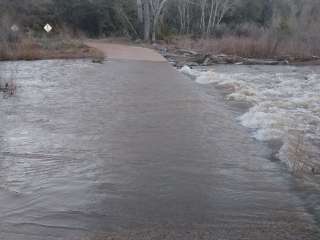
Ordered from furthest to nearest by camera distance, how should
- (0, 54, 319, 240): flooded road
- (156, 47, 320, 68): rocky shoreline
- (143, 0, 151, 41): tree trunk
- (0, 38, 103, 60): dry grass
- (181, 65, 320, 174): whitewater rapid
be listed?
(143, 0, 151, 41): tree trunk
(156, 47, 320, 68): rocky shoreline
(0, 38, 103, 60): dry grass
(181, 65, 320, 174): whitewater rapid
(0, 54, 319, 240): flooded road

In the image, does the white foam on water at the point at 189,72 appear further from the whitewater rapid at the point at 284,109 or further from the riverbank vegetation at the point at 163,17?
the riverbank vegetation at the point at 163,17

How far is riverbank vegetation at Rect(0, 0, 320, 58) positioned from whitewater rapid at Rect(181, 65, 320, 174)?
18.1 metres

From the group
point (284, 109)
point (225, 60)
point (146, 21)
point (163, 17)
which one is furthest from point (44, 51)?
point (163, 17)

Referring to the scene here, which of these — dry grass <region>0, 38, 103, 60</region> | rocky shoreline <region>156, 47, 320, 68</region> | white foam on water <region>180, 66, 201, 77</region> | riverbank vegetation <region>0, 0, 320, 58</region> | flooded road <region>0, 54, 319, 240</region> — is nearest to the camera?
flooded road <region>0, 54, 319, 240</region>

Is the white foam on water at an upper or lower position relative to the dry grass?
lower

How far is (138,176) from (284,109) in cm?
725

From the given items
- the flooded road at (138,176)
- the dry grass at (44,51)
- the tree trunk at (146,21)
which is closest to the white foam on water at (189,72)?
the dry grass at (44,51)

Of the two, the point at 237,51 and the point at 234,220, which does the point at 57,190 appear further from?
the point at 237,51

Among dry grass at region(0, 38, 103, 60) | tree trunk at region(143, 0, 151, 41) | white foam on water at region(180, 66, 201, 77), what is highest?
tree trunk at region(143, 0, 151, 41)

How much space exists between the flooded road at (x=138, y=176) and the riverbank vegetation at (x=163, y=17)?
28.4 metres

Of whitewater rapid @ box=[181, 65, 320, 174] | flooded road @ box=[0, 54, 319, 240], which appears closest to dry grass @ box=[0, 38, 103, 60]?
whitewater rapid @ box=[181, 65, 320, 174]

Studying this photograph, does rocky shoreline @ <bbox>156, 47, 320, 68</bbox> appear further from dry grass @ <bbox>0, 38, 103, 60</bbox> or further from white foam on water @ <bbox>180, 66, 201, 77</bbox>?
dry grass @ <bbox>0, 38, 103, 60</bbox>

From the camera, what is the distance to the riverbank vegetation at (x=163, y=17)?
44.2 metres

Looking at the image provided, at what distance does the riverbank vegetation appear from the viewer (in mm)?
44250
